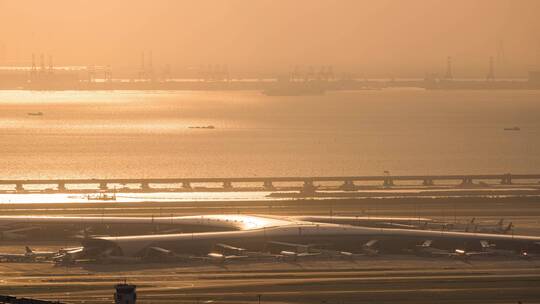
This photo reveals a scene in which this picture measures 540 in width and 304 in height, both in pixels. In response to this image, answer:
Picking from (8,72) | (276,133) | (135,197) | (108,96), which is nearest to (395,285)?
(135,197)

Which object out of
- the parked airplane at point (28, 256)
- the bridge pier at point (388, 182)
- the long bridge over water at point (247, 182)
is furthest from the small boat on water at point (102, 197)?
the parked airplane at point (28, 256)

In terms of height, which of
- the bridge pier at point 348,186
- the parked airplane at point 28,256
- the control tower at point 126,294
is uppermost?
the bridge pier at point 348,186

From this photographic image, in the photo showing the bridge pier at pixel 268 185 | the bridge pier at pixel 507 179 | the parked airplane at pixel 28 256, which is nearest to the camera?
the parked airplane at pixel 28 256

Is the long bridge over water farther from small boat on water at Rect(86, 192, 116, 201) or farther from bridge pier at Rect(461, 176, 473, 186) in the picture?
small boat on water at Rect(86, 192, 116, 201)

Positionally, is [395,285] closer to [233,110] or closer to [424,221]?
[424,221]

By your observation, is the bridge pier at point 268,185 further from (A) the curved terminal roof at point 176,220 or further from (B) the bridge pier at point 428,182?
(A) the curved terminal roof at point 176,220

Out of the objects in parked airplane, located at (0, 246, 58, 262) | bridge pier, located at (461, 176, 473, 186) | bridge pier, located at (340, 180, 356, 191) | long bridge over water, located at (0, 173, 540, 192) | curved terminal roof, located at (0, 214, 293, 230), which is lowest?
parked airplane, located at (0, 246, 58, 262)

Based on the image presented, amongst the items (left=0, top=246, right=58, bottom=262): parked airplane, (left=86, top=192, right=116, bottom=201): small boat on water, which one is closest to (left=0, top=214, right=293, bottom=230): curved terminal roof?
(left=0, top=246, right=58, bottom=262): parked airplane

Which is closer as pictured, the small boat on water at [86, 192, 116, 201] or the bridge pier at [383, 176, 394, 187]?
the small boat on water at [86, 192, 116, 201]
